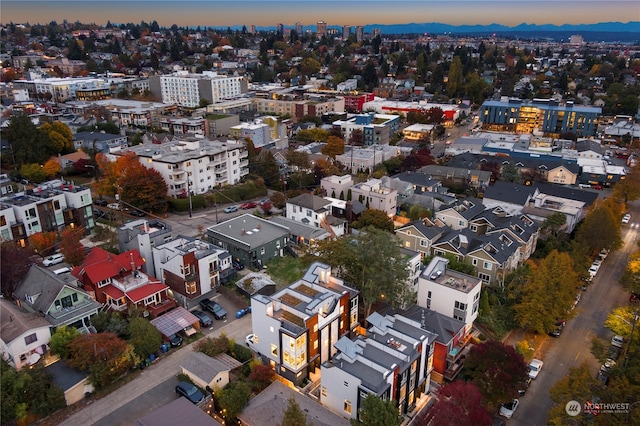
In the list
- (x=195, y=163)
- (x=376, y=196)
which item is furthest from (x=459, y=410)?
(x=195, y=163)

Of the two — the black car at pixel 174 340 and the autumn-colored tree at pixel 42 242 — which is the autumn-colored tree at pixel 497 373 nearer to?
the black car at pixel 174 340

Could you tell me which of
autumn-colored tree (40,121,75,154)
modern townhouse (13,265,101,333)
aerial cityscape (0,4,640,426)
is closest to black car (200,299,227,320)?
aerial cityscape (0,4,640,426)

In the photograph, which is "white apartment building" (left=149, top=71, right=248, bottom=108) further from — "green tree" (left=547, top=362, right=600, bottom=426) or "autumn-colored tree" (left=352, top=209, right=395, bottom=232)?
"green tree" (left=547, top=362, right=600, bottom=426)

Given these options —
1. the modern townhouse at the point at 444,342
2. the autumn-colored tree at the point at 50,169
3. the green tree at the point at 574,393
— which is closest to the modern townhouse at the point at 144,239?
the modern townhouse at the point at 444,342

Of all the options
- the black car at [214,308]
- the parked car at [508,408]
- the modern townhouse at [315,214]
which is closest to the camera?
the parked car at [508,408]

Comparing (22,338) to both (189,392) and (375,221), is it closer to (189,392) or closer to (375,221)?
(189,392)

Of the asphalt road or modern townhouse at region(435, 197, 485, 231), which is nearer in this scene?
the asphalt road
